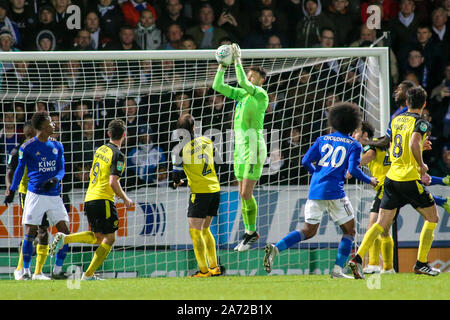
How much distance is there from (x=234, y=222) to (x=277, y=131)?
1.38 meters

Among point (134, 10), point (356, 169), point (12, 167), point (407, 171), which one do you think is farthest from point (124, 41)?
point (407, 171)

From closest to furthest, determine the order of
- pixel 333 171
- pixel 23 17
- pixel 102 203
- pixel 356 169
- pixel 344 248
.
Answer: pixel 356 169
pixel 333 171
pixel 344 248
pixel 102 203
pixel 23 17

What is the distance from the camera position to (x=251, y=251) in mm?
10570

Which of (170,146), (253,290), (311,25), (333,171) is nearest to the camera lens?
(253,290)

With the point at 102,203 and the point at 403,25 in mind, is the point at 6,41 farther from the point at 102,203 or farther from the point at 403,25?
the point at 403,25

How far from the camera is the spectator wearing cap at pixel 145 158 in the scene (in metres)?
10.7

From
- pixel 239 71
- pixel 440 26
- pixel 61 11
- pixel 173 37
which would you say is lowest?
pixel 239 71

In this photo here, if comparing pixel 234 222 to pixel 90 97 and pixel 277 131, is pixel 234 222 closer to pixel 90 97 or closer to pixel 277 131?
pixel 277 131

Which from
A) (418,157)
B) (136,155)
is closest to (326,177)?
(418,157)

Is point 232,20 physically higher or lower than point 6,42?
higher

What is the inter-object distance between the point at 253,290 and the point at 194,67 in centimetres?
450

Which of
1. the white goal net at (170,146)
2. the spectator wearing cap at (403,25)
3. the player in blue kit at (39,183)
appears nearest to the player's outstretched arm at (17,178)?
the player in blue kit at (39,183)

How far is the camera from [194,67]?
10555 millimetres

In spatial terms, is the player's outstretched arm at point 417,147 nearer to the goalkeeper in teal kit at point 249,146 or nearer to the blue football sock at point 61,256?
the goalkeeper in teal kit at point 249,146
